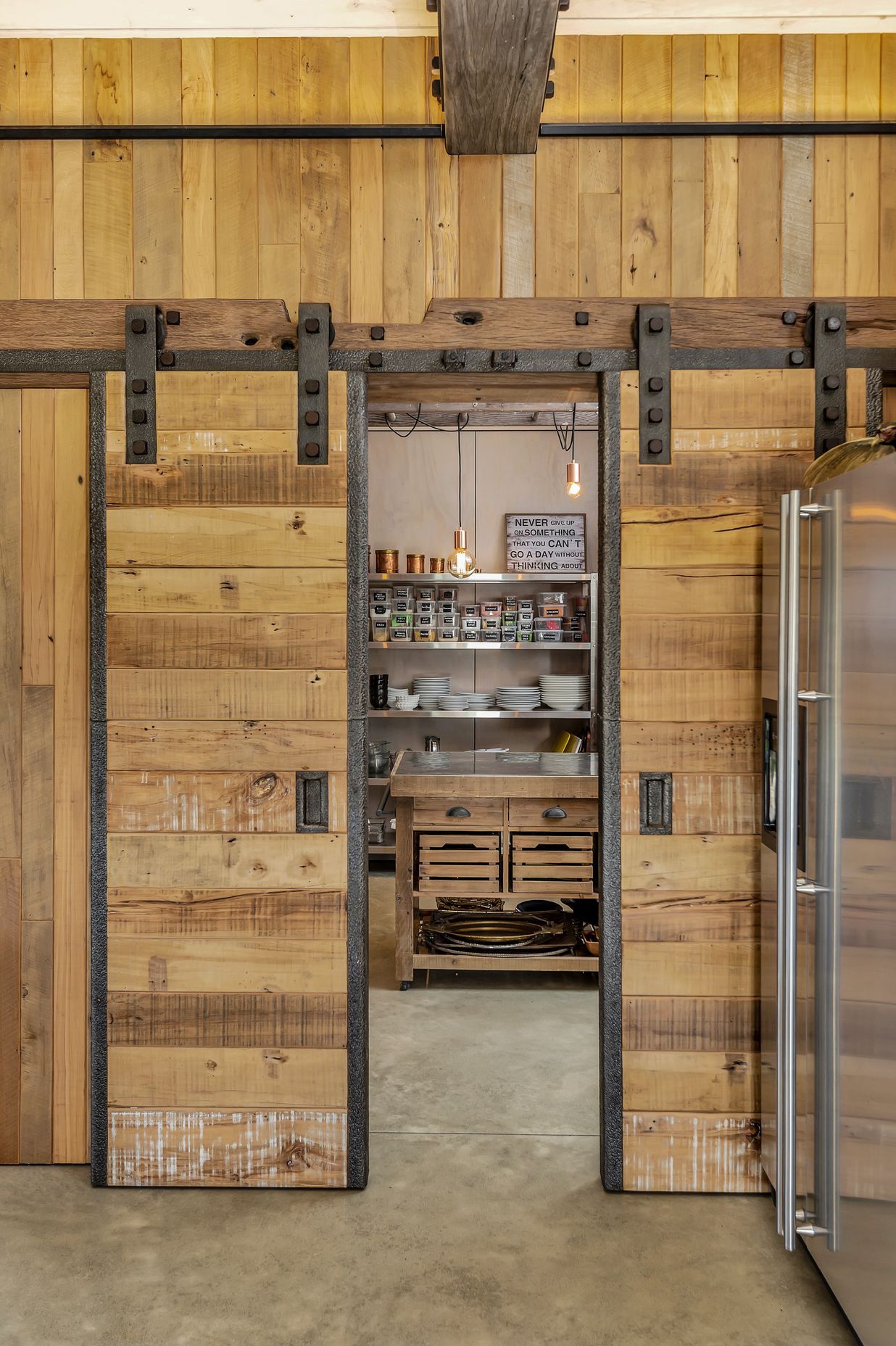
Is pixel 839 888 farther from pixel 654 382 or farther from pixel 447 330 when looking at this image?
pixel 447 330

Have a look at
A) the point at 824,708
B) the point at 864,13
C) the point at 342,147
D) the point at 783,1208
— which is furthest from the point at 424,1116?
the point at 864,13

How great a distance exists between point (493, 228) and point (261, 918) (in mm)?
1972

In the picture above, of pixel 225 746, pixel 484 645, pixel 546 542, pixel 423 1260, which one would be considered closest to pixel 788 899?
pixel 423 1260

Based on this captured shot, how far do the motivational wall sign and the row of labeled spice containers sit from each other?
237 millimetres

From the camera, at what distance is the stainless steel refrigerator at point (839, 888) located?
5.80 ft

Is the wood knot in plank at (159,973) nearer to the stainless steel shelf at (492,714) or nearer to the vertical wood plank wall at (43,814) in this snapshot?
the vertical wood plank wall at (43,814)

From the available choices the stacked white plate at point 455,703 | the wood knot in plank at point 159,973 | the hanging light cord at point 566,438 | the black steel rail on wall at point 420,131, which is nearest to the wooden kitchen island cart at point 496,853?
the wood knot in plank at point 159,973

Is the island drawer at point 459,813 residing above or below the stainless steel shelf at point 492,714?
below

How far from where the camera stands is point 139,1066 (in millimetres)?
2562

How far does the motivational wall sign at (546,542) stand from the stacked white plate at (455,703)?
96cm

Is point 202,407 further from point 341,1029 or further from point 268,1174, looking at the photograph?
point 268,1174

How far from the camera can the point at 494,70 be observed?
83.2 inches

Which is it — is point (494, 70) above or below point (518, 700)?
above

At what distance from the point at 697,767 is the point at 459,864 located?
68.5 inches
